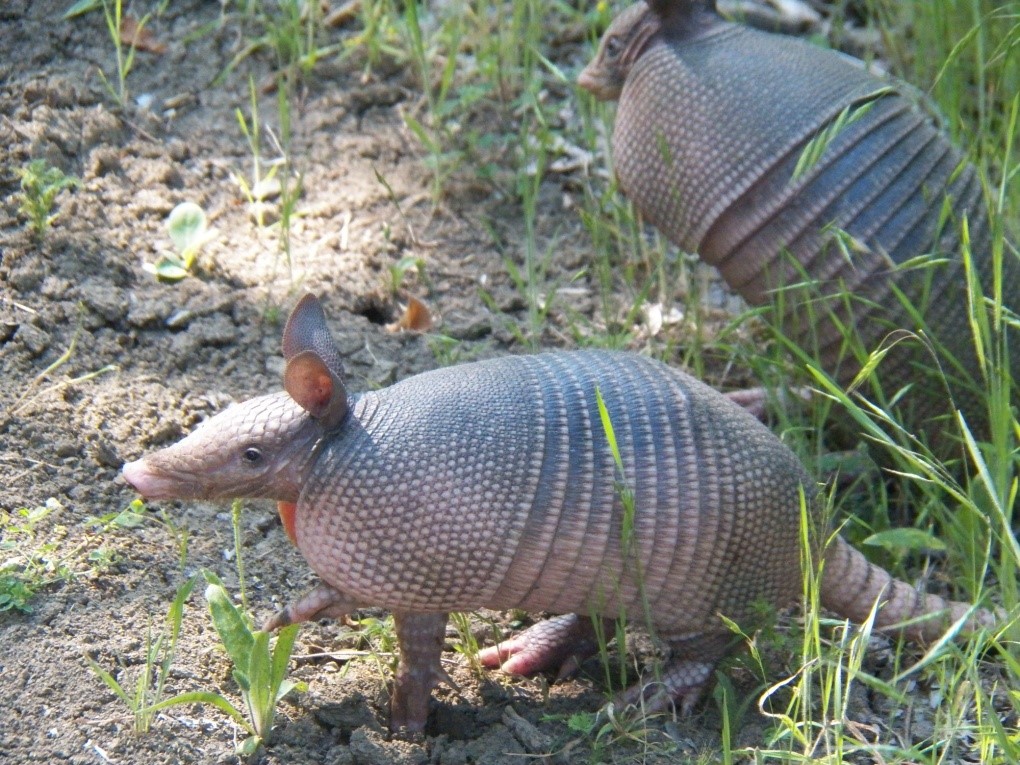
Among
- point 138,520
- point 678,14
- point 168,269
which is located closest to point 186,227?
point 168,269

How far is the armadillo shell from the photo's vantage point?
4781 millimetres

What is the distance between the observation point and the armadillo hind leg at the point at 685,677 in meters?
3.86

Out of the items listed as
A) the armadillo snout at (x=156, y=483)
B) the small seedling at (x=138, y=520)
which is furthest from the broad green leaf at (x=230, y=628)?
the small seedling at (x=138, y=520)

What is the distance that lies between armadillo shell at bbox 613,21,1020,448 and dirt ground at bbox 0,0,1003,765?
954mm

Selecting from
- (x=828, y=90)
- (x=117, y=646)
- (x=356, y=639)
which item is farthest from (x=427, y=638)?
(x=828, y=90)

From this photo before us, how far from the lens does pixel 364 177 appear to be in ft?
19.3

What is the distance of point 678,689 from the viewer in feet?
12.8

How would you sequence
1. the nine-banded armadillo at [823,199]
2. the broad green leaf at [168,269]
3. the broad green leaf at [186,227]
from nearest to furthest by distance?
1. the nine-banded armadillo at [823,199]
2. the broad green leaf at [168,269]
3. the broad green leaf at [186,227]

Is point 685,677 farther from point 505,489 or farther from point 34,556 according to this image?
point 34,556

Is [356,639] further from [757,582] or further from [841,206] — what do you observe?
[841,206]

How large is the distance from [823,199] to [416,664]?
241cm

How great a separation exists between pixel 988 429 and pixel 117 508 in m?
3.32

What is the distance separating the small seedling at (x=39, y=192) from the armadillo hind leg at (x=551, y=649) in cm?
239

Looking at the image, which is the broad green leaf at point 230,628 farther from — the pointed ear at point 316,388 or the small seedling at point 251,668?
the pointed ear at point 316,388
